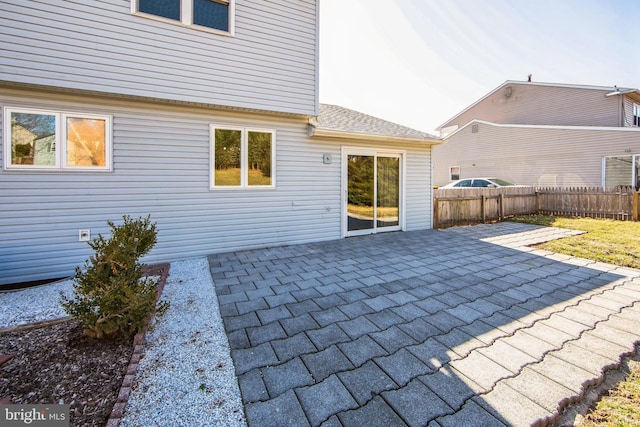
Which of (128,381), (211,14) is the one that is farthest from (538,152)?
(128,381)

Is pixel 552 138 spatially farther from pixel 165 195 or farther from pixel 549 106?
pixel 165 195

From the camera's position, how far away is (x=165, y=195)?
5453 millimetres

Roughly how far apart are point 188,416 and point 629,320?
174 inches

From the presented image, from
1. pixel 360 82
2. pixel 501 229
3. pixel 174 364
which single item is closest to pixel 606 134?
pixel 501 229

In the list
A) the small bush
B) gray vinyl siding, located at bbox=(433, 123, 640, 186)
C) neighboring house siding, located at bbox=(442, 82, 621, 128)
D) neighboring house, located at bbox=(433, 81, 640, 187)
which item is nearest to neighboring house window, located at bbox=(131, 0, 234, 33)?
the small bush

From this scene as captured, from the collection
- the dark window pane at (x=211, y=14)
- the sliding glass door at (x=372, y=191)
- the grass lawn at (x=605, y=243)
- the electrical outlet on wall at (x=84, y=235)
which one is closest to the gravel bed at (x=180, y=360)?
the electrical outlet on wall at (x=84, y=235)

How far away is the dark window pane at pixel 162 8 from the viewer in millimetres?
4908

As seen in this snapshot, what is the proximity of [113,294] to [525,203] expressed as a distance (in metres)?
14.0

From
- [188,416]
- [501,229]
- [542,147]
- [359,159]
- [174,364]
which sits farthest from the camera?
[542,147]

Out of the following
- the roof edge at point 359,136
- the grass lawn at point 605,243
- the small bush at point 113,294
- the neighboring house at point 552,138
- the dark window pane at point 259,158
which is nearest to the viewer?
the small bush at point 113,294

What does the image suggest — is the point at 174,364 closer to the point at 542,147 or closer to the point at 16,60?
the point at 16,60

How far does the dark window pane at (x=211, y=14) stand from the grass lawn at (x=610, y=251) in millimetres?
7134

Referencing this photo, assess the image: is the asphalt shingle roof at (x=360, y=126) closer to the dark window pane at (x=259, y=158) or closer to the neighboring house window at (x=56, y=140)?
the dark window pane at (x=259, y=158)

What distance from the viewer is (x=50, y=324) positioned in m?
3.04
